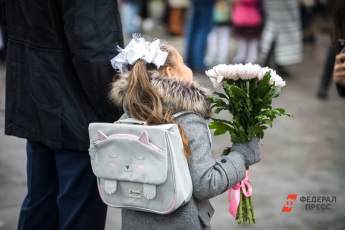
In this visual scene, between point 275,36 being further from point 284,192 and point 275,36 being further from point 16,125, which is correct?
point 16,125

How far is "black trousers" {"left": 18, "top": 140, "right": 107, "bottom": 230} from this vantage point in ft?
10.8

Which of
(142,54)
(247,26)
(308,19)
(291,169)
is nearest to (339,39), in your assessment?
(142,54)

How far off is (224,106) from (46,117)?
890mm

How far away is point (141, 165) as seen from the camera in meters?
2.80

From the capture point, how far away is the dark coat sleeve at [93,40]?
3023 mm

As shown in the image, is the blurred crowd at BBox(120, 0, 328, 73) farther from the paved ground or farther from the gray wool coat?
the gray wool coat

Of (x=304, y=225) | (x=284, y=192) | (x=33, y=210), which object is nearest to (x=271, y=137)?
(x=284, y=192)

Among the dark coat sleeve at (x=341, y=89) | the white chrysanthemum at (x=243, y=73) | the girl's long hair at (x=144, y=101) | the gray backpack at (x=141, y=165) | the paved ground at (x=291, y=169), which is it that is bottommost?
the paved ground at (x=291, y=169)

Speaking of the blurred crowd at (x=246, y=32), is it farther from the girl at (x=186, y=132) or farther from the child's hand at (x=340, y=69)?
the girl at (x=186, y=132)

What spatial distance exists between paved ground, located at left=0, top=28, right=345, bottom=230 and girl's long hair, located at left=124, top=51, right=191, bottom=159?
2035mm

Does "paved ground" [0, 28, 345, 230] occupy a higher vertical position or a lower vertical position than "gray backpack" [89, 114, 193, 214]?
lower

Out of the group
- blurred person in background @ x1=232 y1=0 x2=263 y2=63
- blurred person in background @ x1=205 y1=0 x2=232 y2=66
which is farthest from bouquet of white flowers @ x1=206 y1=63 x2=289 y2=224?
blurred person in background @ x1=205 y1=0 x2=232 y2=66

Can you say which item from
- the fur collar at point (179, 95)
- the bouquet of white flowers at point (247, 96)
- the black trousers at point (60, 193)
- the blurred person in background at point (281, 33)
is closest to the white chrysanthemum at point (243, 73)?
the bouquet of white flowers at point (247, 96)

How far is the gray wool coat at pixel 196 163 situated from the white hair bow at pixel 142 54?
106 millimetres
